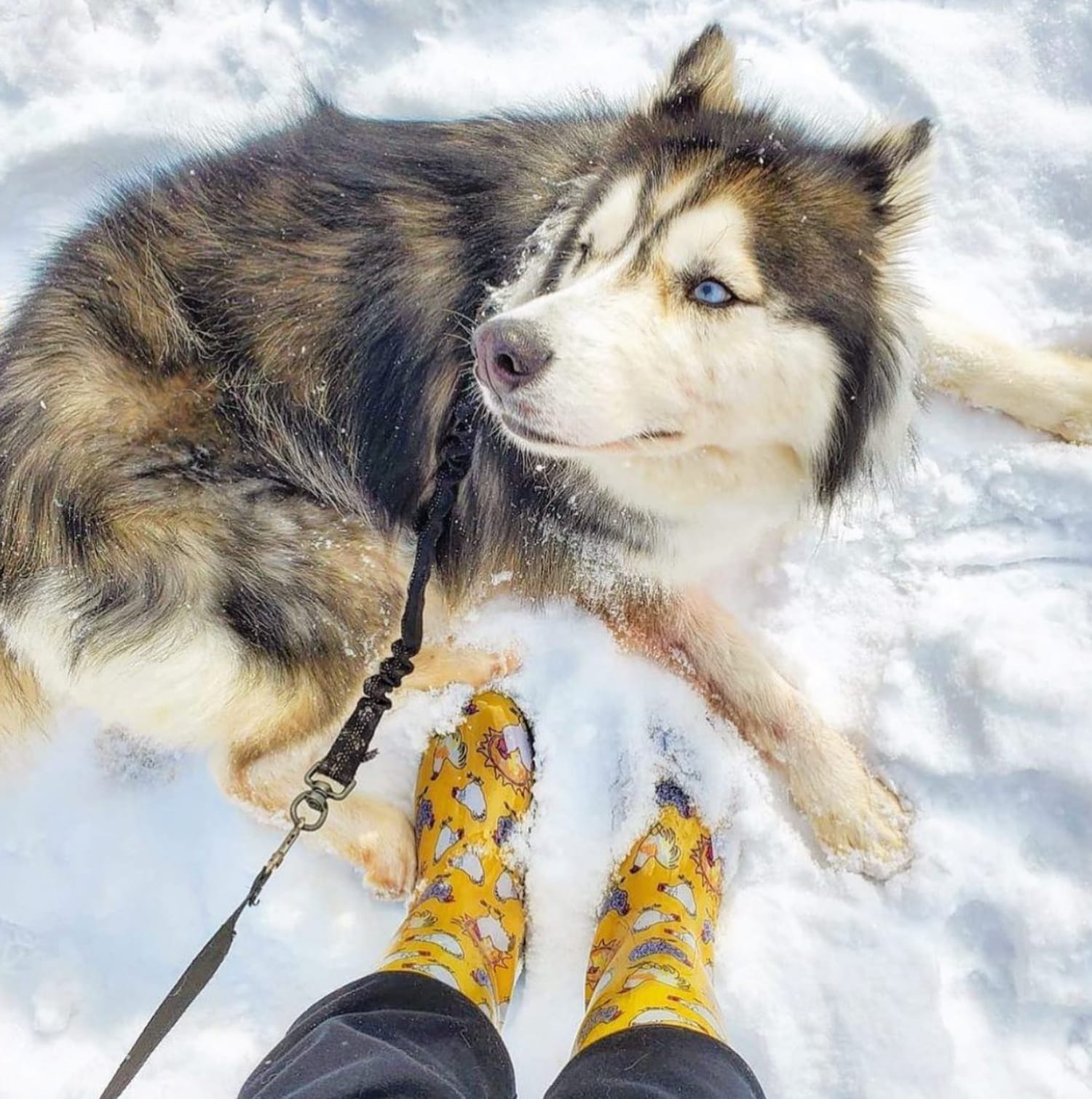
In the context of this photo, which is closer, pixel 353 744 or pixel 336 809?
pixel 353 744

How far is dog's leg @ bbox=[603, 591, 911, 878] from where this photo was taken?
88.9 inches

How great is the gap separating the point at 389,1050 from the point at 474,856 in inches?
32.9

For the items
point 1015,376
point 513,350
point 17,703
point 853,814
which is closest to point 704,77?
point 513,350

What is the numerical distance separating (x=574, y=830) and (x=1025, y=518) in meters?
1.60

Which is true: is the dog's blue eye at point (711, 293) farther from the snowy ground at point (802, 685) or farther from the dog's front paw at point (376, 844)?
the dog's front paw at point (376, 844)

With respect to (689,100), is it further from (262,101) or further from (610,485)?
(262,101)

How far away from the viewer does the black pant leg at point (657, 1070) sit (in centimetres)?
158

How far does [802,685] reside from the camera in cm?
249

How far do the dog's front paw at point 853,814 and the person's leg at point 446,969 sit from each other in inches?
31.7

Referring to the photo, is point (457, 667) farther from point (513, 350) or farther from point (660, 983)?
point (513, 350)

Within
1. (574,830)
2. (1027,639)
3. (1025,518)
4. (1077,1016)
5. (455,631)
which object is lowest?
(574,830)

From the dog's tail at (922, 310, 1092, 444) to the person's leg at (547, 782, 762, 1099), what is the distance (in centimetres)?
148

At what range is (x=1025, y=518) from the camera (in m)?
2.51

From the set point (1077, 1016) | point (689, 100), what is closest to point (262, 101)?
point (689, 100)
